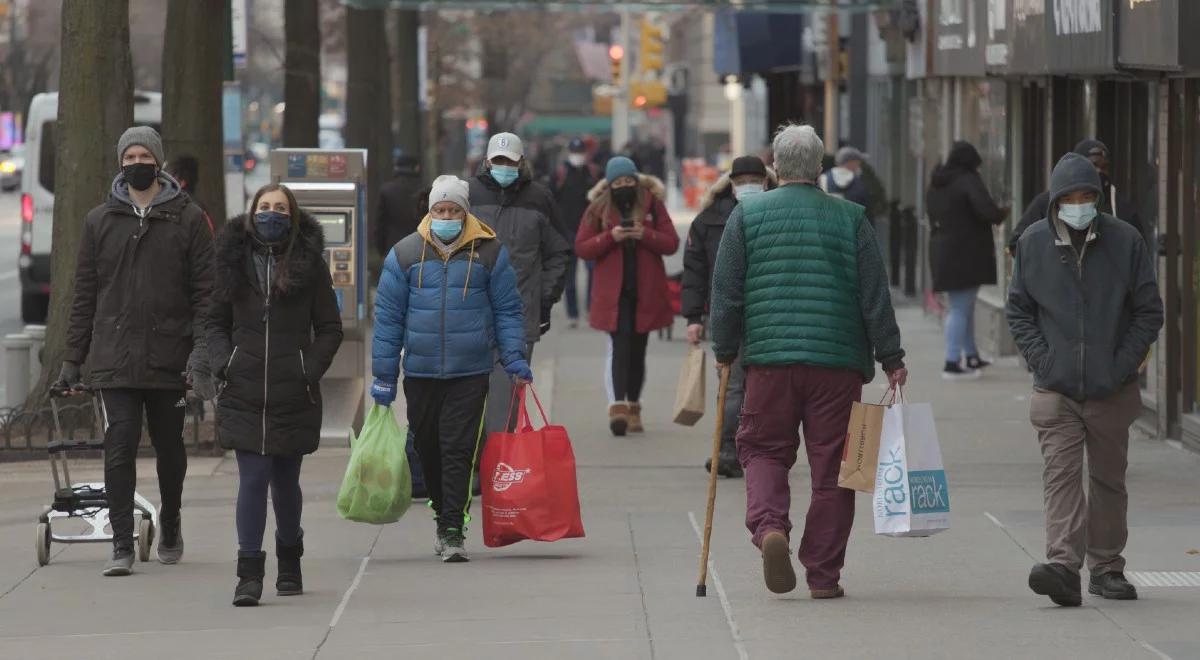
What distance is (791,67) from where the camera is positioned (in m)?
36.3

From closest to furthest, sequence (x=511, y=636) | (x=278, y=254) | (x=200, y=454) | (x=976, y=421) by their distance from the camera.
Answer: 1. (x=511, y=636)
2. (x=278, y=254)
3. (x=200, y=454)
4. (x=976, y=421)

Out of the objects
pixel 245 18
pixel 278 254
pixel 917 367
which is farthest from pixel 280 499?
pixel 245 18

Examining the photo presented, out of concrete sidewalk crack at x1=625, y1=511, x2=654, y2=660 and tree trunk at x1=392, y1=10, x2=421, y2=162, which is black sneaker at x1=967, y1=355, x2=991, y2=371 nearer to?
concrete sidewalk crack at x1=625, y1=511, x2=654, y2=660

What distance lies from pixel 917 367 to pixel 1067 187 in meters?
9.92

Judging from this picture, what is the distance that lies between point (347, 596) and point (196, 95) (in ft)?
23.3

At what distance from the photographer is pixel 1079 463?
802 cm

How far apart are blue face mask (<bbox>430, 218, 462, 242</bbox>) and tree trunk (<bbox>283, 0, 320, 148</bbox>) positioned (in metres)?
13.9

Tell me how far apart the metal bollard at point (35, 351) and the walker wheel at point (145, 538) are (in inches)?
172

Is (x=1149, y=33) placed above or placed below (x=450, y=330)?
above

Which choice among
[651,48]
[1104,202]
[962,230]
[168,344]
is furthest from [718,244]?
[651,48]

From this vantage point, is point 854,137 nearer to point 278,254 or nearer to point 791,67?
point 791,67

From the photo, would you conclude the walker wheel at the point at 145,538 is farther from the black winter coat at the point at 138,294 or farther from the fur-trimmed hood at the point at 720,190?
the fur-trimmed hood at the point at 720,190

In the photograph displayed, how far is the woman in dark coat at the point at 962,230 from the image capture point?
53.4 ft

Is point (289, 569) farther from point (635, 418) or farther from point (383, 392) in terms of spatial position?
point (635, 418)
